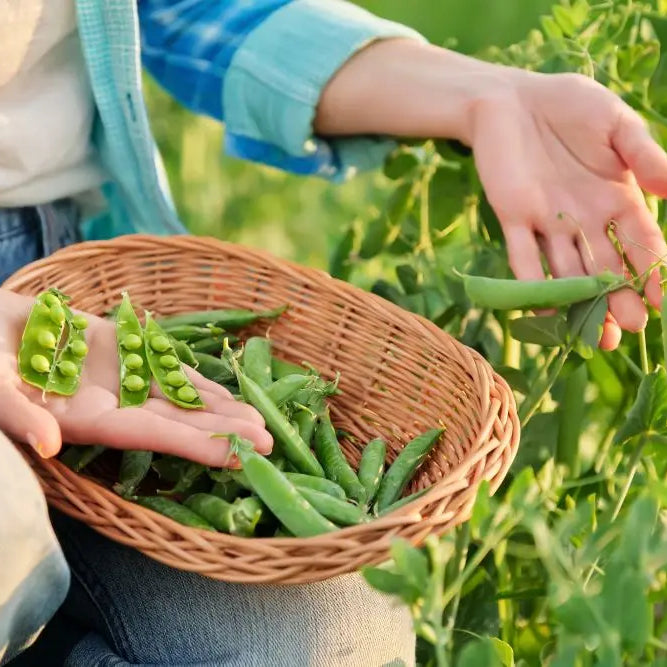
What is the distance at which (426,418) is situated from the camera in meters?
1.29

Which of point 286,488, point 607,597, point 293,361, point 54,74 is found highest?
point 607,597

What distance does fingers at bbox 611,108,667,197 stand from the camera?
127cm

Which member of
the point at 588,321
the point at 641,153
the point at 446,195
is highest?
the point at 641,153

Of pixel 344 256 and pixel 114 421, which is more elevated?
pixel 114 421

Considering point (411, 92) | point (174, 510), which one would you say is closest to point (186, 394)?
point (174, 510)

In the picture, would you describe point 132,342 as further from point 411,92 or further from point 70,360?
point 411,92

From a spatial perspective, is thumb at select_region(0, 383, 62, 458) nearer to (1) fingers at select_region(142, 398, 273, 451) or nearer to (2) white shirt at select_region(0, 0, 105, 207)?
(1) fingers at select_region(142, 398, 273, 451)

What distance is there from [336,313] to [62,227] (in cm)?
42

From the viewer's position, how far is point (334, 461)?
4.00ft

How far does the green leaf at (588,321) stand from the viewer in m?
1.19

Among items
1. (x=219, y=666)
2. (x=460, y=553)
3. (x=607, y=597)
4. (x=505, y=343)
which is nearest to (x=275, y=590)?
(x=219, y=666)

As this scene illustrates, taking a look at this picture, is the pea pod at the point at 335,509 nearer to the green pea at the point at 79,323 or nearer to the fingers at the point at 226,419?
the fingers at the point at 226,419

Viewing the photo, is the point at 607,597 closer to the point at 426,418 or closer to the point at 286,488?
the point at 286,488

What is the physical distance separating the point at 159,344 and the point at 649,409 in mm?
570
